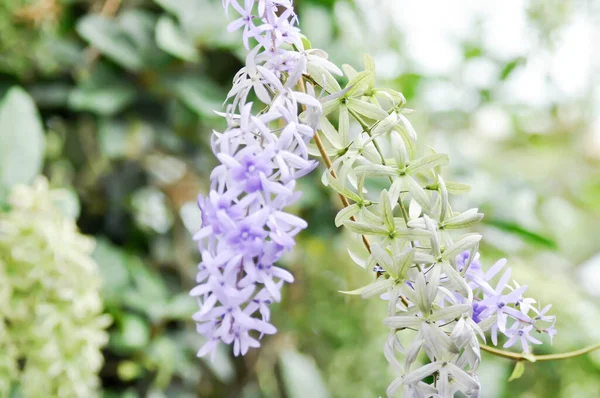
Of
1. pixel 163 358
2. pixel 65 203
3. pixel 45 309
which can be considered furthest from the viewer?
pixel 163 358

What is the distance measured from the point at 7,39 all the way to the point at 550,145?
132 centimetres

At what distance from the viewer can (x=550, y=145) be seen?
162 centimetres

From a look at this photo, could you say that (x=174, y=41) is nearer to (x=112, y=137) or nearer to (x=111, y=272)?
(x=112, y=137)

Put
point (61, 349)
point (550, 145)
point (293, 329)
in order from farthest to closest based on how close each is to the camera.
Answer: point (550, 145), point (293, 329), point (61, 349)

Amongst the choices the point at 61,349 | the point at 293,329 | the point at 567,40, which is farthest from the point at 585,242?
the point at 61,349

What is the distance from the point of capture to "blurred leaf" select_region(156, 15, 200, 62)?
79 cm

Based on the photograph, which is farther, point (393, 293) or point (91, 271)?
point (91, 271)

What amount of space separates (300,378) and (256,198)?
0.68 meters

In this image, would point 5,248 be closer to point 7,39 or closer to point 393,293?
point 7,39

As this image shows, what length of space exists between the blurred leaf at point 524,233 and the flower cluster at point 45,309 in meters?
0.60

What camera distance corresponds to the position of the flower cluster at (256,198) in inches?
10.7

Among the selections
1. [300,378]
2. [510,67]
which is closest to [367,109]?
[300,378]

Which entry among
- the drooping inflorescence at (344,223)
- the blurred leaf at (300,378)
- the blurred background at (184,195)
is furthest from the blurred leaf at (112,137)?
the drooping inflorescence at (344,223)

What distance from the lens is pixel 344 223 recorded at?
309 mm
